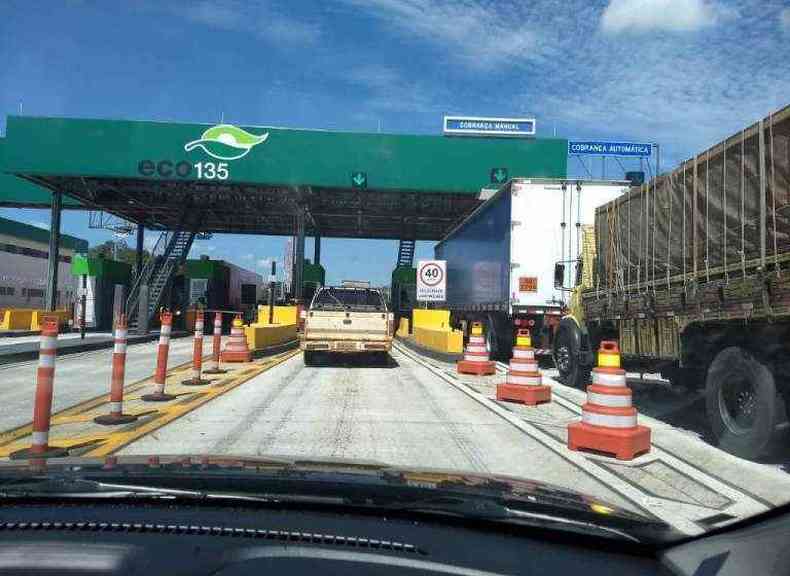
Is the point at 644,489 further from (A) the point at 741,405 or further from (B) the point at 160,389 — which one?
(B) the point at 160,389

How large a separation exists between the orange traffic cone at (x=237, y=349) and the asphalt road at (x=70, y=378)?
47.2 inches

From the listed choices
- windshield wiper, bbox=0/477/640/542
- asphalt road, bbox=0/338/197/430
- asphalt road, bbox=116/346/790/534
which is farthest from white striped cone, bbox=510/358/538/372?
windshield wiper, bbox=0/477/640/542

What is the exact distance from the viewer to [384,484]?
2793 millimetres

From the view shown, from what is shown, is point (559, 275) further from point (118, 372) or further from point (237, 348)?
point (237, 348)

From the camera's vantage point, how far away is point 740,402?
22.9 feet

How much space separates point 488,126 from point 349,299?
14.2 m

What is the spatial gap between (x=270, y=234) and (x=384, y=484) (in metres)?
42.6

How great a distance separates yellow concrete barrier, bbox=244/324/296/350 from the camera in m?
18.3

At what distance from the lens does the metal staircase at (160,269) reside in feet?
107

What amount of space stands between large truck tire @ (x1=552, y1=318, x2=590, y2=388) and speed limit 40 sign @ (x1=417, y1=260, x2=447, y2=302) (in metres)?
10.7

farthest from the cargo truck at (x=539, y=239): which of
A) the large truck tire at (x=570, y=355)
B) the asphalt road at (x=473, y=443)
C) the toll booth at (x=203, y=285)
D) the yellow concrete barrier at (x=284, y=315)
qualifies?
the toll booth at (x=203, y=285)

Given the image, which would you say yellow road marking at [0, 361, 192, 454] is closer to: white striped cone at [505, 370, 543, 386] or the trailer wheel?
white striped cone at [505, 370, 543, 386]

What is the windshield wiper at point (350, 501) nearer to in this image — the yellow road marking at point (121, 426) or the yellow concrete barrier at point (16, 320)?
the yellow road marking at point (121, 426)

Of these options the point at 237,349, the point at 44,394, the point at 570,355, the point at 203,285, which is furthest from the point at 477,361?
the point at 203,285
